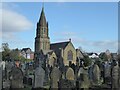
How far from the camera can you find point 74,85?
1578cm

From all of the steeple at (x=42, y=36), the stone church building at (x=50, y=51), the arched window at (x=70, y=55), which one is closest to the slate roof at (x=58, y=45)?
the stone church building at (x=50, y=51)

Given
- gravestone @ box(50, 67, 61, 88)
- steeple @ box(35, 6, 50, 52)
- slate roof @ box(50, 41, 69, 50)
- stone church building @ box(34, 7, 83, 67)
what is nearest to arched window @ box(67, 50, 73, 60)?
stone church building @ box(34, 7, 83, 67)

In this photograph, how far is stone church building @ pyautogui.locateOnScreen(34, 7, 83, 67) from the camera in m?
61.9

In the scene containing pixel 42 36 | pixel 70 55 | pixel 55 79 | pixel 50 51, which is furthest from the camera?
pixel 42 36

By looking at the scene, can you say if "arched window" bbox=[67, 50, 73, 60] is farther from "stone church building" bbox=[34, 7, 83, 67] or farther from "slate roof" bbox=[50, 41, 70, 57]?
"slate roof" bbox=[50, 41, 70, 57]

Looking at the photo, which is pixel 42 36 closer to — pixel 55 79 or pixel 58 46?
pixel 58 46

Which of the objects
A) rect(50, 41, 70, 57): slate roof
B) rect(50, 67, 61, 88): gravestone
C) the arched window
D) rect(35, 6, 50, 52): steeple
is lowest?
rect(50, 67, 61, 88): gravestone

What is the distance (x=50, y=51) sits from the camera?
67.1 metres

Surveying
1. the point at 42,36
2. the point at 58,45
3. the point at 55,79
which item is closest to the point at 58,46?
the point at 58,45

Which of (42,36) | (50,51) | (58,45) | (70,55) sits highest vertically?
(42,36)

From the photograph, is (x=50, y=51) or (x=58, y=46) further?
(x=58, y=46)

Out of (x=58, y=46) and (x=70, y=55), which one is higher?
(x=58, y=46)

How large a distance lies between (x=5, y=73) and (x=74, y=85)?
8.45m

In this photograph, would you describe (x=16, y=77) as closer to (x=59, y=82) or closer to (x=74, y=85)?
(x=59, y=82)
